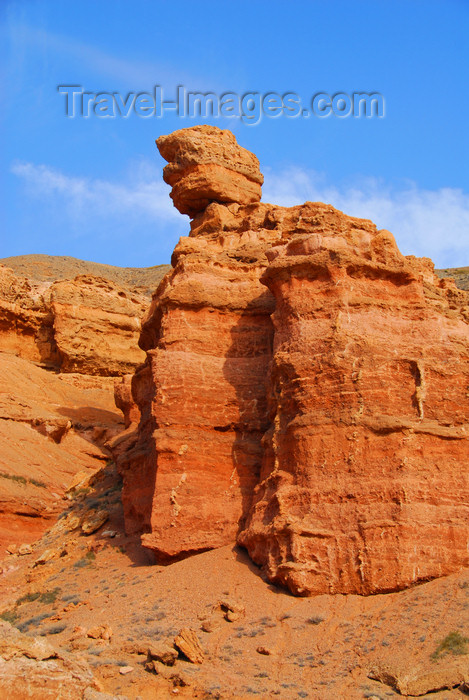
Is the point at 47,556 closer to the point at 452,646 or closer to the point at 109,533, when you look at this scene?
the point at 109,533

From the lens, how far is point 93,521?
54.6ft

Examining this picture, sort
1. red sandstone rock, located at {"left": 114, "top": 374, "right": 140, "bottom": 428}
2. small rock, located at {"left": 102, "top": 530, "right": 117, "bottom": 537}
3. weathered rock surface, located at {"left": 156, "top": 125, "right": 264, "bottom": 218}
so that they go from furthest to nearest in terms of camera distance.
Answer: weathered rock surface, located at {"left": 156, "top": 125, "right": 264, "bottom": 218} → red sandstone rock, located at {"left": 114, "top": 374, "right": 140, "bottom": 428} → small rock, located at {"left": 102, "top": 530, "right": 117, "bottom": 537}

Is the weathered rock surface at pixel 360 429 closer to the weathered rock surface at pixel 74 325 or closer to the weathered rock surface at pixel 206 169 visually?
the weathered rock surface at pixel 206 169

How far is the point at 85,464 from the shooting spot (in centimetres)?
2491

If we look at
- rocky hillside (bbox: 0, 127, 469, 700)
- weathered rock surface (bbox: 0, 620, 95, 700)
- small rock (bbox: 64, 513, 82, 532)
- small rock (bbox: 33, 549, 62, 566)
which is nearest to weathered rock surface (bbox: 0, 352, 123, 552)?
rocky hillside (bbox: 0, 127, 469, 700)

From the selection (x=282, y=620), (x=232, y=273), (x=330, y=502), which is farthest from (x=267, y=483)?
(x=232, y=273)

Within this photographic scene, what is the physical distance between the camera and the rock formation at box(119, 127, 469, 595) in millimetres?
10906

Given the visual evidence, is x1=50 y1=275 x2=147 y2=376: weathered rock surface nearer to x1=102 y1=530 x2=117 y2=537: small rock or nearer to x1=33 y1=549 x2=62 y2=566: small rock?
x1=33 y1=549 x2=62 y2=566: small rock

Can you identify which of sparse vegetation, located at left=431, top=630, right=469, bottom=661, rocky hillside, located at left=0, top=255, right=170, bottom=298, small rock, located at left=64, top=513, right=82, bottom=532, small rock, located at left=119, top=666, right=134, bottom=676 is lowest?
small rock, located at left=119, top=666, right=134, bottom=676

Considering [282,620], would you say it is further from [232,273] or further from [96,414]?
[96,414]

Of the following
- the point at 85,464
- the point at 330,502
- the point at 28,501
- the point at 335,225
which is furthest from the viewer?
the point at 85,464

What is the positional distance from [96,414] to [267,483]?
59.2 feet

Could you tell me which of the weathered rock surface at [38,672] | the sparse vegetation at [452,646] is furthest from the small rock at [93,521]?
the sparse vegetation at [452,646]

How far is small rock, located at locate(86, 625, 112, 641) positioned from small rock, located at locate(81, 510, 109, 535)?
6059 millimetres
